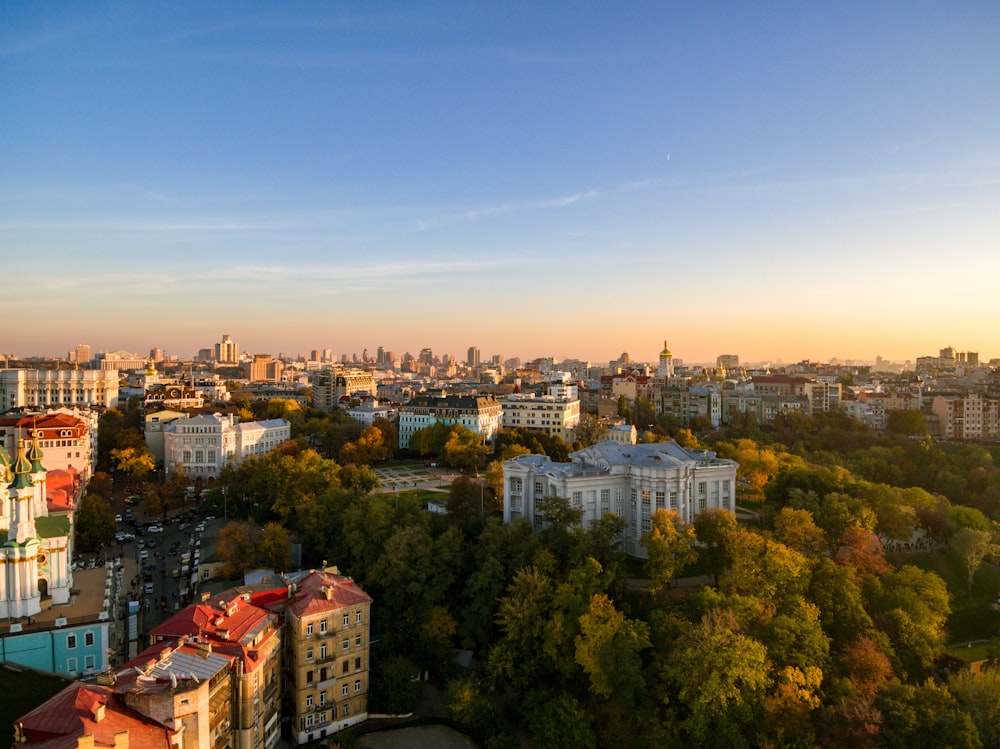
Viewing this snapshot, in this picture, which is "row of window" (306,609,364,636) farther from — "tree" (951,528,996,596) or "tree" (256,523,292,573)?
"tree" (951,528,996,596)

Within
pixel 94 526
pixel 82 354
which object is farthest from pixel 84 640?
pixel 82 354

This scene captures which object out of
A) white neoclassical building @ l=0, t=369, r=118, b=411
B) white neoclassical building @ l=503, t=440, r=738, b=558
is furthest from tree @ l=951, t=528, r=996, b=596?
white neoclassical building @ l=0, t=369, r=118, b=411

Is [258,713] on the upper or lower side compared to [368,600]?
lower

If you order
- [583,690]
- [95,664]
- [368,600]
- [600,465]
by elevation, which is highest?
[600,465]

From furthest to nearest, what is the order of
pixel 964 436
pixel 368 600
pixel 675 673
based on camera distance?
1. pixel 964 436
2. pixel 368 600
3. pixel 675 673

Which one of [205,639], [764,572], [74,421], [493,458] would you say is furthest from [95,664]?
[493,458]

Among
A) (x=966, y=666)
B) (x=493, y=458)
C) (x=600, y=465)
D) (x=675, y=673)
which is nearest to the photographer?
(x=675, y=673)

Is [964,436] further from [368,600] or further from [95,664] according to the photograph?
[95,664]

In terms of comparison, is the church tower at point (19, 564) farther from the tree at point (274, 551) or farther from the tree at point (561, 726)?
the tree at point (561, 726)
